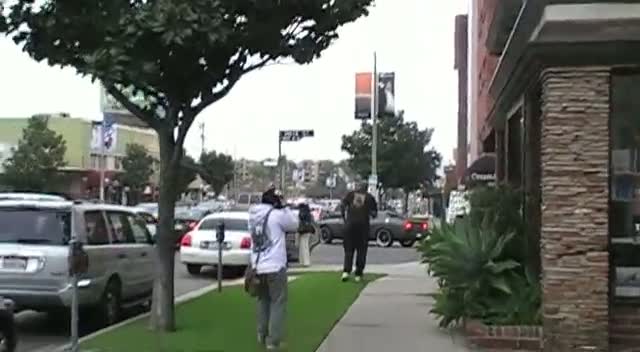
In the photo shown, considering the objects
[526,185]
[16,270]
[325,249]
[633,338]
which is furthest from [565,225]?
[325,249]

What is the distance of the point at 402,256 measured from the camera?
32344 mm

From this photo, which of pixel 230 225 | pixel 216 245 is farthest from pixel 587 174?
pixel 230 225

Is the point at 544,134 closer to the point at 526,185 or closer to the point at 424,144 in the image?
the point at 526,185

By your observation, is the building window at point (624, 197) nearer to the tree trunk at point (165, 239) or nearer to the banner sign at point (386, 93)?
the tree trunk at point (165, 239)

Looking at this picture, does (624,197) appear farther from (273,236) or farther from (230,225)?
(230,225)

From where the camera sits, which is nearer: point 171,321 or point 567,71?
point 567,71

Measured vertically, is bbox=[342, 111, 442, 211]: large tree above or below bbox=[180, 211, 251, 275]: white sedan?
above

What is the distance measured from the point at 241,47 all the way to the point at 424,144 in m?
62.6

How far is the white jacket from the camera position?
34.7 feet

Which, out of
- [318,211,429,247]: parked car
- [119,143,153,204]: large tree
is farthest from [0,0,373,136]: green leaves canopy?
[119,143,153,204]: large tree

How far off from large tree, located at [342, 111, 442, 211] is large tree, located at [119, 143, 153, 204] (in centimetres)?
1902

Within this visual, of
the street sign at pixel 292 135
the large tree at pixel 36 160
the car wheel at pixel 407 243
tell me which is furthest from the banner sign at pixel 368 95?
the large tree at pixel 36 160

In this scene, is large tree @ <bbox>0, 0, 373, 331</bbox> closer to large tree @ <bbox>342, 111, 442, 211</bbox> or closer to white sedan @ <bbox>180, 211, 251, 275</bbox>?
white sedan @ <bbox>180, 211, 251, 275</bbox>

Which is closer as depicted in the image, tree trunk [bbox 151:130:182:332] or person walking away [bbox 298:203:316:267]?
tree trunk [bbox 151:130:182:332]
